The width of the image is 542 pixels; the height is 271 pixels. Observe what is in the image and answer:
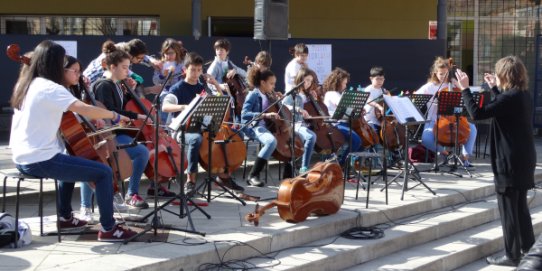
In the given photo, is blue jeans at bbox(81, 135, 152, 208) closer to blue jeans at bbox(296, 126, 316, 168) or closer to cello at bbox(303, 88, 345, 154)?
blue jeans at bbox(296, 126, 316, 168)

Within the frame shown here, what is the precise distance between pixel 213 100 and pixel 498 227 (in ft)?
11.0

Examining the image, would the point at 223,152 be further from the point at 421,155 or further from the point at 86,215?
the point at 421,155

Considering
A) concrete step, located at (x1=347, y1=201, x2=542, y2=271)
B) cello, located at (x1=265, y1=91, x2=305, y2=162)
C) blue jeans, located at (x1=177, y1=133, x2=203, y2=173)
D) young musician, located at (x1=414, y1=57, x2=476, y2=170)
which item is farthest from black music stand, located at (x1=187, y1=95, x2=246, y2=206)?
young musician, located at (x1=414, y1=57, x2=476, y2=170)

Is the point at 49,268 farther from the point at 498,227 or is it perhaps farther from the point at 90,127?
the point at 498,227

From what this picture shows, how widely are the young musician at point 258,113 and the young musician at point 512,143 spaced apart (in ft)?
8.01

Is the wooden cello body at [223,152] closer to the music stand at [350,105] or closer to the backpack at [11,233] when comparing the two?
the music stand at [350,105]

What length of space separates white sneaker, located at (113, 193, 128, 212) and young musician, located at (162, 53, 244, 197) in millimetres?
733

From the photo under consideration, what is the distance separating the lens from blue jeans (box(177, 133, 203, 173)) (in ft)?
24.3

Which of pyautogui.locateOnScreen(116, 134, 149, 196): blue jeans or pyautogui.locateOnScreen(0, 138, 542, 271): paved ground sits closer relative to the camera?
pyautogui.locateOnScreen(0, 138, 542, 271): paved ground

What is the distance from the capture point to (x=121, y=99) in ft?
22.2

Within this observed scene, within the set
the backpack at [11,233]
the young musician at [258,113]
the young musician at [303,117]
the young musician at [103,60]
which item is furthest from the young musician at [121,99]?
the young musician at [303,117]

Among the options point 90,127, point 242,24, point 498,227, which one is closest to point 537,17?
point 242,24

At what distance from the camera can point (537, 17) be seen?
17891 mm

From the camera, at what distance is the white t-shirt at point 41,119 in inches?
202
